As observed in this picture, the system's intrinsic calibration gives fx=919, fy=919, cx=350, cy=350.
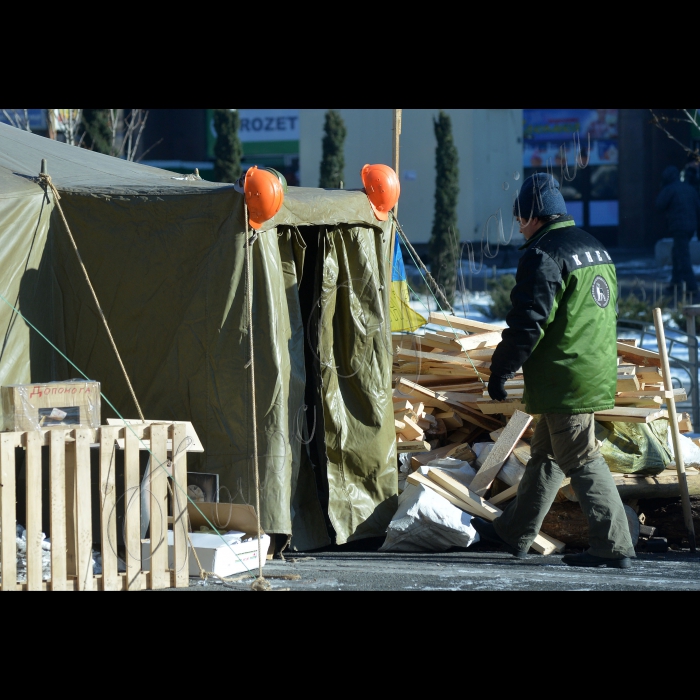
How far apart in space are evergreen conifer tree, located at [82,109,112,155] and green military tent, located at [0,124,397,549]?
12052mm

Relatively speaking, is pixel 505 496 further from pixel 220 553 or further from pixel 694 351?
pixel 694 351

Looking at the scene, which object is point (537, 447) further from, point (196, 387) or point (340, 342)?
point (196, 387)

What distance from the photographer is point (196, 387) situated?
218 inches

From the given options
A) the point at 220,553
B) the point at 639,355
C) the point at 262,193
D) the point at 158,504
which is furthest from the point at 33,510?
the point at 639,355

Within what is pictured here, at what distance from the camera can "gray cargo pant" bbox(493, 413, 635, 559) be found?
17.4 ft

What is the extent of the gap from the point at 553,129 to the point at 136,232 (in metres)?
18.7

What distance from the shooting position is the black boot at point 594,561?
5377 millimetres

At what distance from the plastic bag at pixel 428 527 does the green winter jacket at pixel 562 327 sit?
0.95 m

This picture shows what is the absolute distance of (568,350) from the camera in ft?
17.4

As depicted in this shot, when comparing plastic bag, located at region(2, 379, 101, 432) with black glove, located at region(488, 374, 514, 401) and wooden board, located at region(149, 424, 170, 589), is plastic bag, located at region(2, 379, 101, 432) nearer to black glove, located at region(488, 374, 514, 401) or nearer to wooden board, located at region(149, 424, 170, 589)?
wooden board, located at region(149, 424, 170, 589)

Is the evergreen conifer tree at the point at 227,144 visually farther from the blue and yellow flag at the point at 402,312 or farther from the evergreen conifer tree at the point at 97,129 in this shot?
the blue and yellow flag at the point at 402,312

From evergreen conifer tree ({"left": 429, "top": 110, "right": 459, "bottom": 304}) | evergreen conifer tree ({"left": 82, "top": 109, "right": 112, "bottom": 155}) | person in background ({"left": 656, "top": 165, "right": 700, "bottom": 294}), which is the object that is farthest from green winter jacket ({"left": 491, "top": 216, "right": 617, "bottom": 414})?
person in background ({"left": 656, "top": 165, "right": 700, "bottom": 294})

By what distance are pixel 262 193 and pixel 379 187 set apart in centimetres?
117

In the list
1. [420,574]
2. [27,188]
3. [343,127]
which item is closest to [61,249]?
[27,188]
